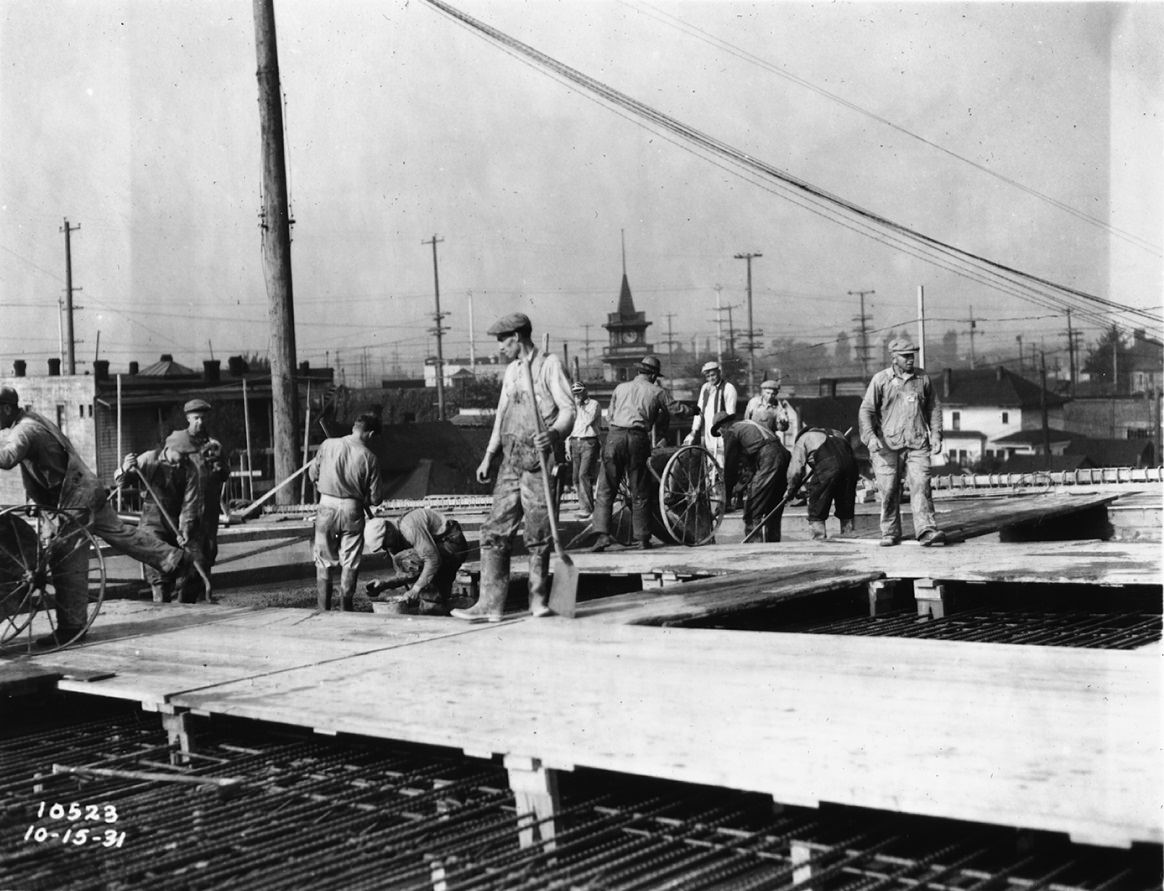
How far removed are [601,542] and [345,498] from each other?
2577 mm

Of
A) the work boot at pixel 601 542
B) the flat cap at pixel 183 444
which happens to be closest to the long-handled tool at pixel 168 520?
the flat cap at pixel 183 444

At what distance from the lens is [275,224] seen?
58.9 ft

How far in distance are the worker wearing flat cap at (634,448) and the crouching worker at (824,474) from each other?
1712mm

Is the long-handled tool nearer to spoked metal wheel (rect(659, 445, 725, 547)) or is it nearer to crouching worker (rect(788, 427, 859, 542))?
spoked metal wheel (rect(659, 445, 725, 547))

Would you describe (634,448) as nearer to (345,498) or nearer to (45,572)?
(345,498)

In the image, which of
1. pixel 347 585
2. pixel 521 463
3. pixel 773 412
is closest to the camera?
pixel 521 463

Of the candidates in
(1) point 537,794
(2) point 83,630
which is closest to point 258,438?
(2) point 83,630

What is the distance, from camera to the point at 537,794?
4922mm

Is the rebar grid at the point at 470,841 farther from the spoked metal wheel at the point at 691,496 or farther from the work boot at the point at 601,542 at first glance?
the spoked metal wheel at the point at 691,496

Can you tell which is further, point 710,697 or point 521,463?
point 521,463

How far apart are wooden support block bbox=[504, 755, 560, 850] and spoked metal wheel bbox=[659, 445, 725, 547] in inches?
283

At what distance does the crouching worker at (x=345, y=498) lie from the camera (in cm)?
1032

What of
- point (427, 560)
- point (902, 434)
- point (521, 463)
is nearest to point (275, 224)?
point (427, 560)

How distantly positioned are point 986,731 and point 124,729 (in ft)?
14.5
